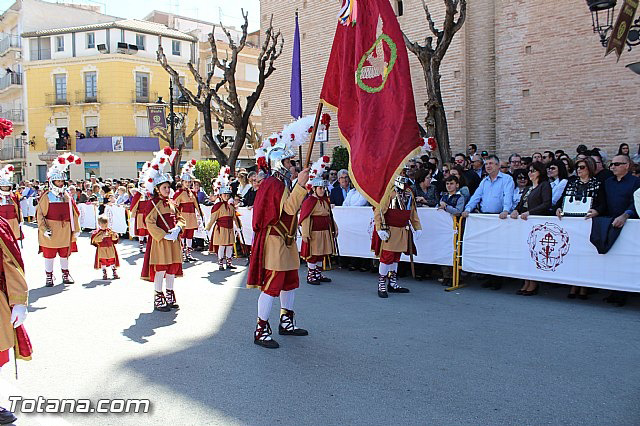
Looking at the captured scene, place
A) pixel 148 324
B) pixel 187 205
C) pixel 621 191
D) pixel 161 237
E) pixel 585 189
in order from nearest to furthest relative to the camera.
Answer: pixel 148 324 < pixel 621 191 < pixel 161 237 < pixel 585 189 < pixel 187 205

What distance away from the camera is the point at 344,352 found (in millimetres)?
5957

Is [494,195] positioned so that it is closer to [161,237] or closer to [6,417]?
[161,237]

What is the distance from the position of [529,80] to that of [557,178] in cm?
645

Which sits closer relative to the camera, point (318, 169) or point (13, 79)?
point (318, 169)

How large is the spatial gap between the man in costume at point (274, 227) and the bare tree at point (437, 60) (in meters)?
7.75

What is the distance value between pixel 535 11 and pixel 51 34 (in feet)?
137

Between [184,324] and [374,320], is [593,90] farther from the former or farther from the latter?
[184,324]

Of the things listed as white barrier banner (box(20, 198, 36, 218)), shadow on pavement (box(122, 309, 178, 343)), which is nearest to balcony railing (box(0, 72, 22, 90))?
white barrier banner (box(20, 198, 36, 218))

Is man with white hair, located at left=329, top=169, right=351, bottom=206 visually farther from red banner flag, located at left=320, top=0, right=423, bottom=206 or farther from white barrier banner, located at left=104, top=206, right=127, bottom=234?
white barrier banner, located at left=104, top=206, right=127, bottom=234

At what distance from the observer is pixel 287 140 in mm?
6160

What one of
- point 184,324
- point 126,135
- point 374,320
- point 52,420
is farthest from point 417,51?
point 126,135

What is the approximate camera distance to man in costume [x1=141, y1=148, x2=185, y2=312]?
26.0 feet

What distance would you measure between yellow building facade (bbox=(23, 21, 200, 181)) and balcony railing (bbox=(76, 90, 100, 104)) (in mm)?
72

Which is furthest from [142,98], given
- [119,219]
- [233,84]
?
[119,219]
